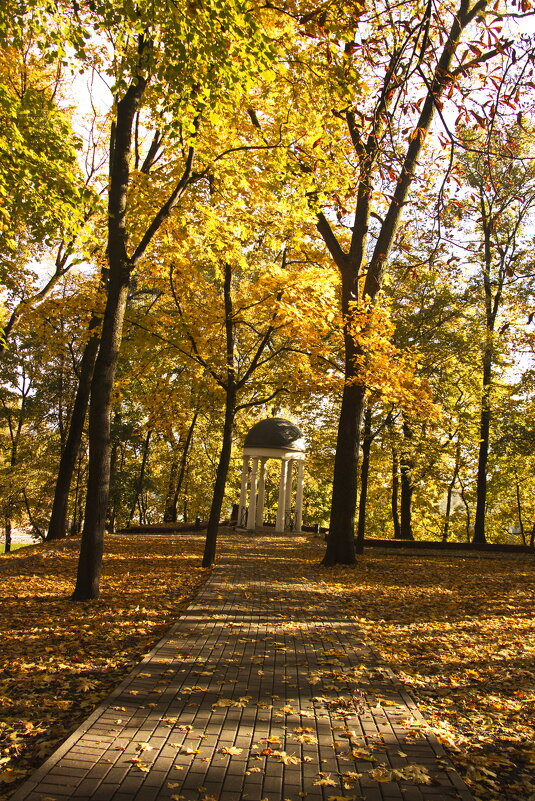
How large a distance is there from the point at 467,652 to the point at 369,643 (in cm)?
106

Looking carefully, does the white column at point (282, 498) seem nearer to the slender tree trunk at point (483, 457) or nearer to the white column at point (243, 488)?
the white column at point (243, 488)

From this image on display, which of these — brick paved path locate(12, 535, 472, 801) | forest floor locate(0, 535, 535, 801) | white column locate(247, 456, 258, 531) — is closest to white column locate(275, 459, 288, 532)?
white column locate(247, 456, 258, 531)

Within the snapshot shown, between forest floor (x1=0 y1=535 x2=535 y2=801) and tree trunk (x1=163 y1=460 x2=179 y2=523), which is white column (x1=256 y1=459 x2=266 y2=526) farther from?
forest floor (x1=0 y1=535 x2=535 y2=801)

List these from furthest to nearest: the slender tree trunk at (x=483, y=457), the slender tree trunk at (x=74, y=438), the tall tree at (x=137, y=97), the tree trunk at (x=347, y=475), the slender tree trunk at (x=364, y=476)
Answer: the slender tree trunk at (x=483, y=457), the slender tree trunk at (x=74, y=438), the slender tree trunk at (x=364, y=476), the tree trunk at (x=347, y=475), the tall tree at (x=137, y=97)

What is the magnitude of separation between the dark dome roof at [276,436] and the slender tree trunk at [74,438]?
757 centimetres

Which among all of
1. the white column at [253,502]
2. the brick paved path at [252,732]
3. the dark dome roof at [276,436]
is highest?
the dark dome roof at [276,436]

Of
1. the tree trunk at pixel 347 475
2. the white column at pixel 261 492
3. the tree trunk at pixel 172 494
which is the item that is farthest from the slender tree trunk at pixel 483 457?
the tree trunk at pixel 172 494

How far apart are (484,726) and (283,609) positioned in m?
4.02

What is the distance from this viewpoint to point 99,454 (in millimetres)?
8445

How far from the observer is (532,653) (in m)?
6.57

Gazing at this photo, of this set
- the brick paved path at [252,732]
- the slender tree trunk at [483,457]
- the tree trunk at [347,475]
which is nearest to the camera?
the brick paved path at [252,732]

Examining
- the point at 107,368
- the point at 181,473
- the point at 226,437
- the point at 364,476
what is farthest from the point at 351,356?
the point at 181,473

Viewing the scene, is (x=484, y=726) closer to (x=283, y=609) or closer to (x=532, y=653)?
(x=532, y=653)

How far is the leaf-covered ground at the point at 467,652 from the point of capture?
3.87m
